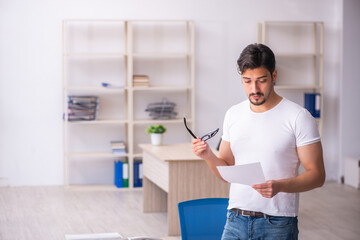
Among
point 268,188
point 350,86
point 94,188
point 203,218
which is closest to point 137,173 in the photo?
point 94,188

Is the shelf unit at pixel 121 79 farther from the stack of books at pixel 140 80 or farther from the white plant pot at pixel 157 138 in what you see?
the white plant pot at pixel 157 138

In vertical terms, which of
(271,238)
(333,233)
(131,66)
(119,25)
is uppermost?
(119,25)

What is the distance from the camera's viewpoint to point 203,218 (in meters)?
2.67

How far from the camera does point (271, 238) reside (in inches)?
85.0

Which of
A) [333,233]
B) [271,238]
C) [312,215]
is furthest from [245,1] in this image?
[271,238]

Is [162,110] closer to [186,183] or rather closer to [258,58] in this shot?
[186,183]

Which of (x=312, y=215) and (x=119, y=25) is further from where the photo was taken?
(x=119, y=25)

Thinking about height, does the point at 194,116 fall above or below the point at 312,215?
above

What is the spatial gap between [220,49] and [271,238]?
5.47 meters

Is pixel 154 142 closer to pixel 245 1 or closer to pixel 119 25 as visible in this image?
pixel 119 25

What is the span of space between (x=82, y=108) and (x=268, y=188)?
5.18 m

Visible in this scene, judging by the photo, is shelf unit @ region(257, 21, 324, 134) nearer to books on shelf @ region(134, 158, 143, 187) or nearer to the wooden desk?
books on shelf @ region(134, 158, 143, 187)

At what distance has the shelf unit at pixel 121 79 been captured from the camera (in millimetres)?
7176

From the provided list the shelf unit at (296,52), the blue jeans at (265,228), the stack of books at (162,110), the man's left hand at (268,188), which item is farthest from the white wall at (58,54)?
the man's left hand at (268,188)
